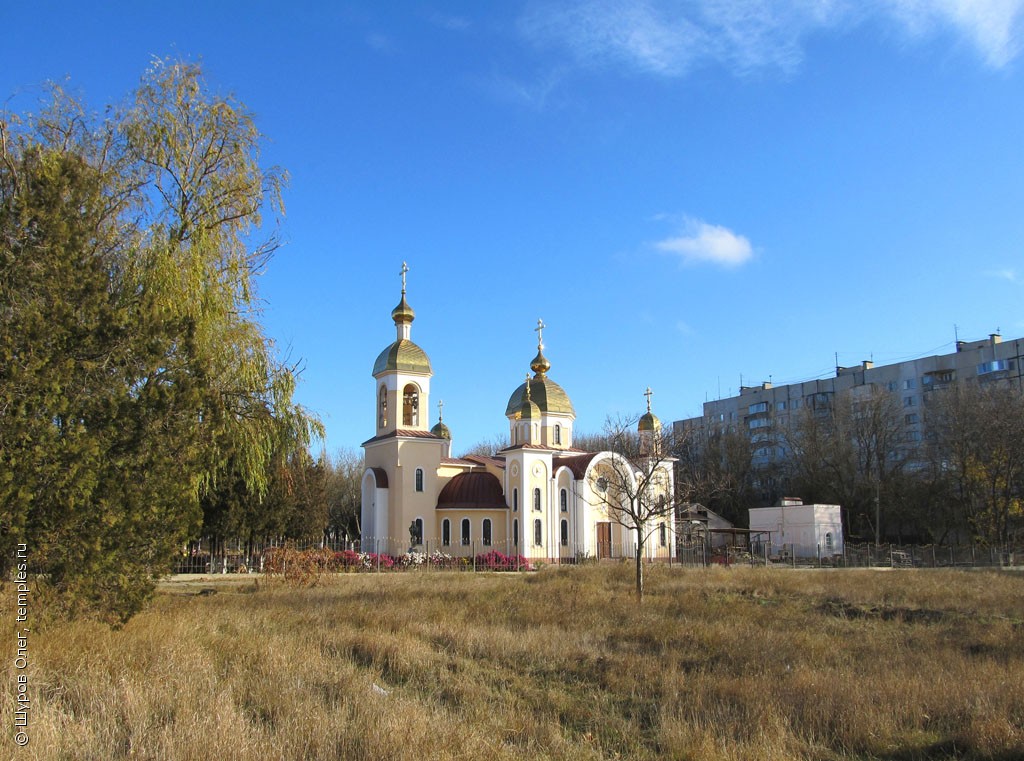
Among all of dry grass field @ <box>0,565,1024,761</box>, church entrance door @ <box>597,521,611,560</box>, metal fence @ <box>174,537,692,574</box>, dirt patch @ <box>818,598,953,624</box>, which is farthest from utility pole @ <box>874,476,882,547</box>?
dry grass field @ <box>0,565,1024,761</box>

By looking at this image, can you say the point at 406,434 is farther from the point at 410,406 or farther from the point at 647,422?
the point at 647,422

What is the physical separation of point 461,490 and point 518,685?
33.2 m

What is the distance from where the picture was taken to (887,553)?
44.2m

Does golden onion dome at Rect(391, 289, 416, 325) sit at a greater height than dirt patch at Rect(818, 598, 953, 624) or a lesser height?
greater

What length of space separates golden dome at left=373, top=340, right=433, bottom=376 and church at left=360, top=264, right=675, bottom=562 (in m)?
0.05

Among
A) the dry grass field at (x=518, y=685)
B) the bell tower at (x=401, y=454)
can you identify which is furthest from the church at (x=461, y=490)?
the dry grass field at (x=518, y=685)

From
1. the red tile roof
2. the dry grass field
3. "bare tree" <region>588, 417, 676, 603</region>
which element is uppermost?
the red tile roof

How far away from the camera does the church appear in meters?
41.4

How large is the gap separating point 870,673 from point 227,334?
10426 mm

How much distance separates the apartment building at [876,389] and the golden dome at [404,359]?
21351 millimetres

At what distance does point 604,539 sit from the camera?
4475 cm

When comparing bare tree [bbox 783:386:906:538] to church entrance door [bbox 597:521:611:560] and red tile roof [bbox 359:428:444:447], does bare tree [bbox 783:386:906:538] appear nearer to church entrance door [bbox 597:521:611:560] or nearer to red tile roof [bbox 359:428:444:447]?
church entrance door [bbox 597:521:611:560]

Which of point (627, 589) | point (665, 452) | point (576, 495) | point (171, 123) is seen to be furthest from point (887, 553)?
point (171, 123)

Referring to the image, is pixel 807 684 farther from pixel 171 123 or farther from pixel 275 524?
pixel 275 524
